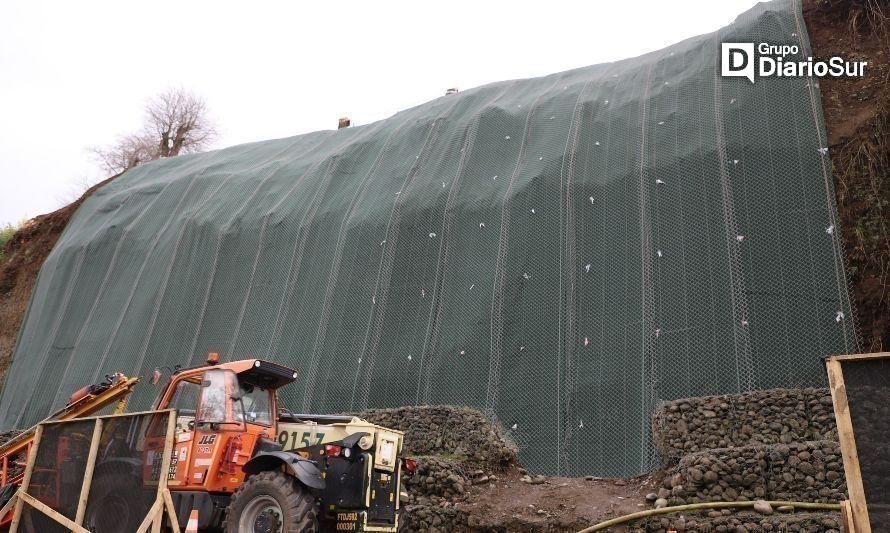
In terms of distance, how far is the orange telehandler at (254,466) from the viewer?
6.93 meters

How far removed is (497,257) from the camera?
44.6 ft

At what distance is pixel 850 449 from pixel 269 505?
5193mm

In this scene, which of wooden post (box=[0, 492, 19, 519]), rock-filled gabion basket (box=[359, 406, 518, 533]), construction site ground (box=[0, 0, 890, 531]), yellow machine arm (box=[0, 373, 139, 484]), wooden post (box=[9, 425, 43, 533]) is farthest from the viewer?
yellow machine arm (box=[0, 373, 139, 484])

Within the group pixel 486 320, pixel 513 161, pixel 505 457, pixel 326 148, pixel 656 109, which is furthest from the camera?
pixel 326 148

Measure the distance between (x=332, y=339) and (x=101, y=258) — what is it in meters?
9.92

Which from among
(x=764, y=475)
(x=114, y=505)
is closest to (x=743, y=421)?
(x=764, y=475)

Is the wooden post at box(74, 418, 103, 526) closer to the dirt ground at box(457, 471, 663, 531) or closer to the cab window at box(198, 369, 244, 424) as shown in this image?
the cab window at box(198, 369, 244, 424)

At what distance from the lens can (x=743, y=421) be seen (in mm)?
9539

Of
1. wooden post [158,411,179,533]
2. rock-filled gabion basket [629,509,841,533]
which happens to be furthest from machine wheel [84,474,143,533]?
rock-filled gabion basket [629,509,841,533]

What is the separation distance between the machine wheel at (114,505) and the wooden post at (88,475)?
0.04 m

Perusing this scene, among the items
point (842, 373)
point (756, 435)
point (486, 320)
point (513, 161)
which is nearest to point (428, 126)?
point (513, 161)

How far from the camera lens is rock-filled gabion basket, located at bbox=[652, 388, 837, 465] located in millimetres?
9125

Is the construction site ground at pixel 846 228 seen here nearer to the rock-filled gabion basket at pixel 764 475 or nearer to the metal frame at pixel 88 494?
the rock-filled gabion basket at pixel 764 475

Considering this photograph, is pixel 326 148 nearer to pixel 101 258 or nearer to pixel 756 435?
pixel 101 258
